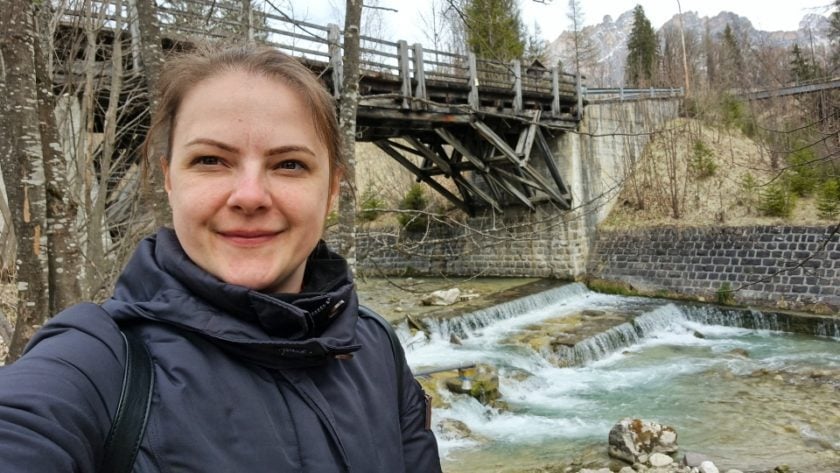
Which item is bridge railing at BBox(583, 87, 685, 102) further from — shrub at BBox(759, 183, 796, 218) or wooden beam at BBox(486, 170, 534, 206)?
shrub at BBox(759, 183, 796, 218)

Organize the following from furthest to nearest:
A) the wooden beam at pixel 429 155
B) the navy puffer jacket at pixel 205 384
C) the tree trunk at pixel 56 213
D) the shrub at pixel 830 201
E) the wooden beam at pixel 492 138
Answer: the wooden beam at pixel 429 155
the wooden beam at pixel 492 138
the shrub at pixel 830 201
the tree trunk at pixel 56 213
the navy puffer jacket at pixel 205 384

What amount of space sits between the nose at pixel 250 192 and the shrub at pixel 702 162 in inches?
637

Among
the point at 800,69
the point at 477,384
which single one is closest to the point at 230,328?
the point at 477,384

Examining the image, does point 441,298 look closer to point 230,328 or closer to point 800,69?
point 230,328

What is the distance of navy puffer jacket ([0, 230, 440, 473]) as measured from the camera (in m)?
0.69

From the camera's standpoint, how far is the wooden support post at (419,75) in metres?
10.1

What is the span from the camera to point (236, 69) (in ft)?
3.41

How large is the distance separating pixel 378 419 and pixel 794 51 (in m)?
30.2

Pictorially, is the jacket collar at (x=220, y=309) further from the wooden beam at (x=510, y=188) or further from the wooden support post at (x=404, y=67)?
the wooden beam at (x=510, y=188)

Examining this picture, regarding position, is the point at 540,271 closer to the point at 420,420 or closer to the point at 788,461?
the point at 788,461

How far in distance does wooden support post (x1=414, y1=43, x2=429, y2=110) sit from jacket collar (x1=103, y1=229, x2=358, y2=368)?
9556mm

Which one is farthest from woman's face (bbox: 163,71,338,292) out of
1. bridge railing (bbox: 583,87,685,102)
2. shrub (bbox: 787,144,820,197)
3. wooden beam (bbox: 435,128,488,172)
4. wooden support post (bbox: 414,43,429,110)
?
bridge railing (bbox: 583,87,685,102)

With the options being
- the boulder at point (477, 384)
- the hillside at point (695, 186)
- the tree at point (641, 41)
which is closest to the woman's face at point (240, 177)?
the boulder at point (477, 384)

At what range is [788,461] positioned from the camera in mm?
5062
